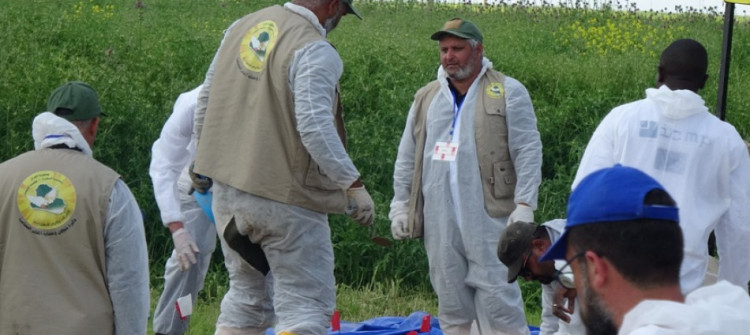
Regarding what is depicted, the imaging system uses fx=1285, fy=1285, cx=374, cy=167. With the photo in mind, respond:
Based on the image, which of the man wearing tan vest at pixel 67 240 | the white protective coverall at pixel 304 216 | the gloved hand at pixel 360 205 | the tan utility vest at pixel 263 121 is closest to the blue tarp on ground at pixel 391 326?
the gloved hand at pixel 360 205

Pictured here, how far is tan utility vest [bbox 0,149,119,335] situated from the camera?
4703 millimetres

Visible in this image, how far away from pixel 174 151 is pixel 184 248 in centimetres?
59

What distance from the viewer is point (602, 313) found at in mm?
2578

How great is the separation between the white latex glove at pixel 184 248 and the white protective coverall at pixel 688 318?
161 inches

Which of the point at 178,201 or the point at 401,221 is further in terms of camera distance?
the point at 401,221

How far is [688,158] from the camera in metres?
5.16

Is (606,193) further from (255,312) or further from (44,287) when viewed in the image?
(255,312)

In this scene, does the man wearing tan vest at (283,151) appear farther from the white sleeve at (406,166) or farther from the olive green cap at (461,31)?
the white sleeve at (406,166)

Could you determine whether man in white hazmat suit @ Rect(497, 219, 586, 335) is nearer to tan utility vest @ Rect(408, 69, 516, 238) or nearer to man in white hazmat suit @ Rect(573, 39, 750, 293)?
man in white hazmat suit @ Rect(573, 39, 750, 293)

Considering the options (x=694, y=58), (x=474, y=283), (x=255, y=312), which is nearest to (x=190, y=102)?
(x=255, y=312)

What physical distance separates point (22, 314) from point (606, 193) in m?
2.88

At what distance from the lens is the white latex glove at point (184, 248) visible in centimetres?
639

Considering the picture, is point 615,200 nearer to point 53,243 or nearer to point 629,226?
point 629,226

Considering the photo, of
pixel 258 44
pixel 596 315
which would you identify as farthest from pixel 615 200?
pixel 258 44
